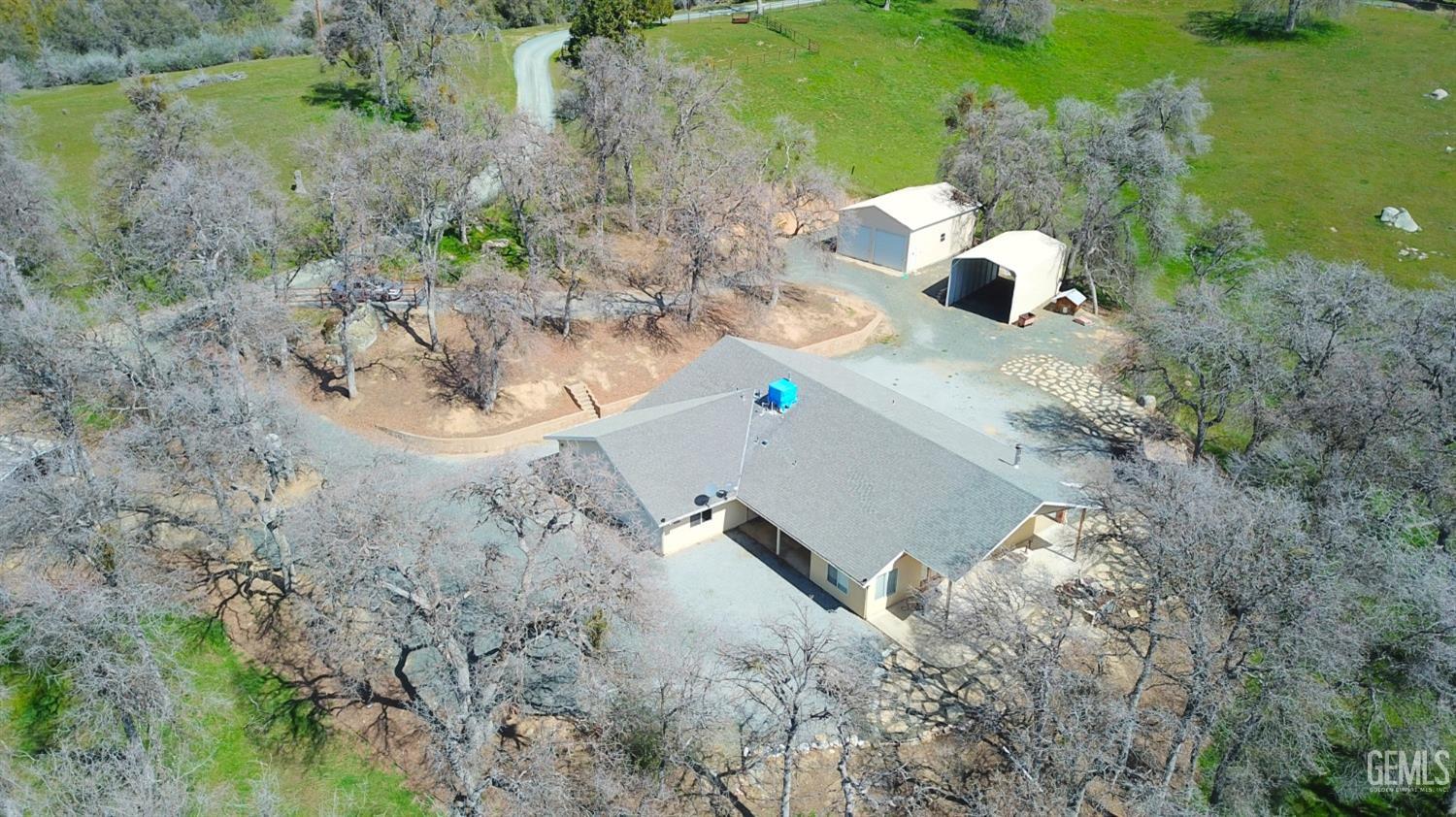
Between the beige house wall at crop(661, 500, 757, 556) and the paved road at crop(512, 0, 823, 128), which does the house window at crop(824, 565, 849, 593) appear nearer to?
the beige house wall at crop(661, 500, 757, 556)

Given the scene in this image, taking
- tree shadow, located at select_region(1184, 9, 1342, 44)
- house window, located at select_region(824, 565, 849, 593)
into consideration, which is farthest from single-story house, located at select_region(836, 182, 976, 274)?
tree shadow, located at select_region(1184, 9, 1342, 44)

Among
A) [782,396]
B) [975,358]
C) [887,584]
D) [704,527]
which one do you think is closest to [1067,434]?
[975,358]

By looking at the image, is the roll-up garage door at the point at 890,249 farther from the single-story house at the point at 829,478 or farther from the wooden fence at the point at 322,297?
the wooden fence at the point at 322,297

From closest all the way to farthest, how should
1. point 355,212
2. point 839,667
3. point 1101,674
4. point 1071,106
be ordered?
1. point 1101,674
2. point 839,667
3. point 355,212
4. point 1071,106

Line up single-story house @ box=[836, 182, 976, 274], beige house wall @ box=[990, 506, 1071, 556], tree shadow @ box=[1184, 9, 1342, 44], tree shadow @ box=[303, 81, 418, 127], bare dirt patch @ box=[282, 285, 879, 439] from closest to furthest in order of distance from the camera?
beige house wall @ box=[990, 506, 1071, 556] < bare dirt patch @ box=[282, 285, 879, 439] < single-story house @ box=[836, 182, 976, 274] < tree shadow @ box=[303, 81, 418, 127] < tree shadow @ box=[1184, 9, 1342, 44]

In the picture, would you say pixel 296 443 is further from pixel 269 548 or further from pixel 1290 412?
pixel 1290 412

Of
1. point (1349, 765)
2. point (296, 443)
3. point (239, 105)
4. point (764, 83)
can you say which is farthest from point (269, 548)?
point (764, 83)
